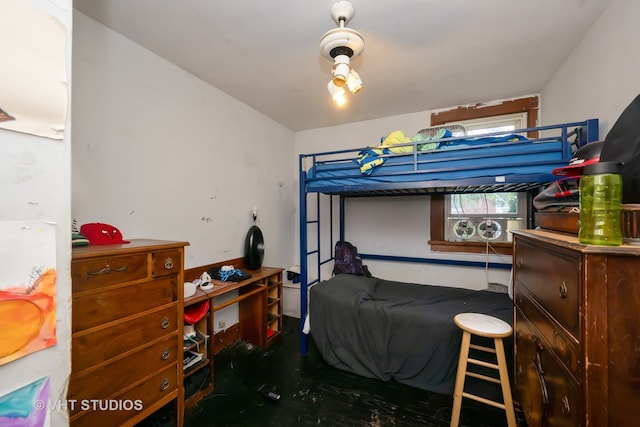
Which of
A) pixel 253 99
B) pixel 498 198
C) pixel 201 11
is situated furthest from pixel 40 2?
pixel 498 198

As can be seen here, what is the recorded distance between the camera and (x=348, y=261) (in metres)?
2.92

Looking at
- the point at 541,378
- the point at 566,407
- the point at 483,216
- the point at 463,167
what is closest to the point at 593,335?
the point at 566,407

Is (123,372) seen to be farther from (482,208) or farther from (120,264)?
(482,208)

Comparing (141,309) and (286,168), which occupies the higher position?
(286,168)

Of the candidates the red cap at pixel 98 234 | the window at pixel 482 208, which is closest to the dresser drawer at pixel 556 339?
the window at pixel 482 208

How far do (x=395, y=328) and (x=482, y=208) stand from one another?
64.6 inches

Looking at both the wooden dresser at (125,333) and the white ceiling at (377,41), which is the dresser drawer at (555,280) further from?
the wooden dresser at (125,333)

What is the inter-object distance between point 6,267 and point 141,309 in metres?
0.84

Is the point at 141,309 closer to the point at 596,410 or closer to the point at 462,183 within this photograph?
the point at 596,410

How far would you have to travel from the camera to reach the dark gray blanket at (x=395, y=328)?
1789 mm

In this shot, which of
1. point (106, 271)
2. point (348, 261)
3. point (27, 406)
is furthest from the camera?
point (348, 261)

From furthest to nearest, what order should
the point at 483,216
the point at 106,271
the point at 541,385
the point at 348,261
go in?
the point at 348,261 < the point at 483,216 < the point at 106,271 < the point at 541,385

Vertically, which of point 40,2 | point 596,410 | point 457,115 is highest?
point 457,115

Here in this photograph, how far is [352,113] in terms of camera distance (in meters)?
2.94
